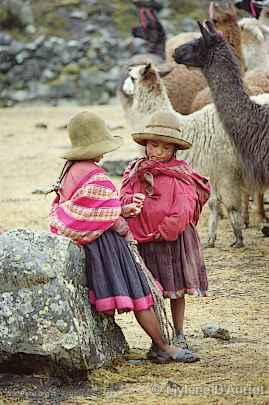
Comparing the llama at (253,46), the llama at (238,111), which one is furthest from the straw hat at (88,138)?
the llama at (253,46)

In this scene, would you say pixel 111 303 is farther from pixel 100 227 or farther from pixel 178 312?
pixel 178 312

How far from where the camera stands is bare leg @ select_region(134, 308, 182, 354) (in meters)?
4.65

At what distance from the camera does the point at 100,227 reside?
4578 millimetres

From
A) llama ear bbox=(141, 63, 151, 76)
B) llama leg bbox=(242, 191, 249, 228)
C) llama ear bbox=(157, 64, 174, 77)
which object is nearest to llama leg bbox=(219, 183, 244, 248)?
llama leg bbox=(242, 191, 249, 228)

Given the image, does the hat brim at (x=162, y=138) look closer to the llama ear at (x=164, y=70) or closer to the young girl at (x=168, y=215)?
the young girl at (x=168, y=215)

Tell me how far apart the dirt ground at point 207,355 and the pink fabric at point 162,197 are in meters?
0.63

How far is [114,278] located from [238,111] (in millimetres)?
3475

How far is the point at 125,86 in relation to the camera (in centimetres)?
869

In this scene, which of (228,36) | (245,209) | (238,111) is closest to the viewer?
(238,111)

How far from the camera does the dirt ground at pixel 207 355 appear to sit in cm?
432

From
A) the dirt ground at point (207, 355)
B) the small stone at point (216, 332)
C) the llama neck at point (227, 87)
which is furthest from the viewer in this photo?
the llama neck at point (227, 87)

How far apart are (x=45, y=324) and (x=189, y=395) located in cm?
69

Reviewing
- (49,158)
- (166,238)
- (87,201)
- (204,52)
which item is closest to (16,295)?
(87,201)

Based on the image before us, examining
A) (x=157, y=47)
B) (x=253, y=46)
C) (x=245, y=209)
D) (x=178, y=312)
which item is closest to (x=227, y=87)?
(x=245, y=209)
